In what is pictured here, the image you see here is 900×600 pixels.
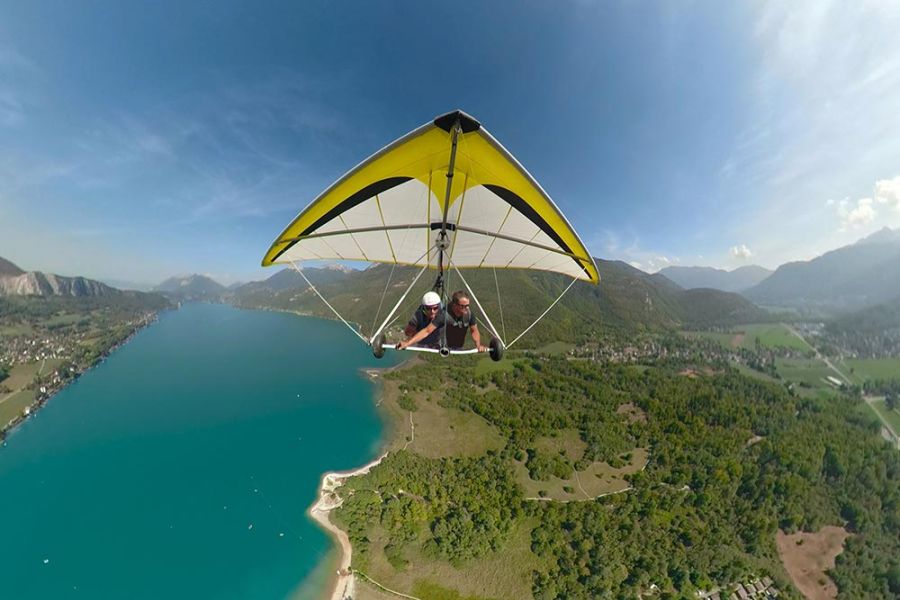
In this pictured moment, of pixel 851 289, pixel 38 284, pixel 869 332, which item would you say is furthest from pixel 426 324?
pixel 851 289

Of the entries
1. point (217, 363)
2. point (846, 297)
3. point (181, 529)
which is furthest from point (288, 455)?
point (846, 297)

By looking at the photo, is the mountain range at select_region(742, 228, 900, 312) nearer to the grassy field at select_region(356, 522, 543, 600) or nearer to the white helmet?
the grassy field at select_region(356, 522, 543, 600)

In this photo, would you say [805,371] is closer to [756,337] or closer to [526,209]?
[756,337]

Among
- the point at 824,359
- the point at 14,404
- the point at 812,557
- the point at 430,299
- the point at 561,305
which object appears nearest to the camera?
the point at 430,299

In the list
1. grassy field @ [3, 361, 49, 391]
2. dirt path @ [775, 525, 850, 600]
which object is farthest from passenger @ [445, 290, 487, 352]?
grassy field @ [3, 361, 49, 391]

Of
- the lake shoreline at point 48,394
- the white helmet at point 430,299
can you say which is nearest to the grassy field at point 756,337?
the white helmet at point 430,299
